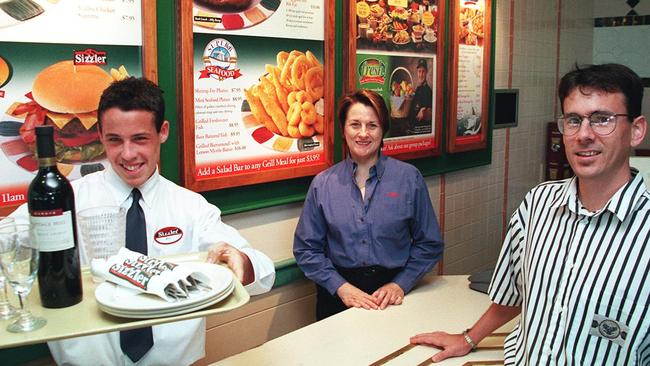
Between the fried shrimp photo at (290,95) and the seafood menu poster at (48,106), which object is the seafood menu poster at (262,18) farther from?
the seafood menu poster at (48,106)

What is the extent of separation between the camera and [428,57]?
12.5 ft

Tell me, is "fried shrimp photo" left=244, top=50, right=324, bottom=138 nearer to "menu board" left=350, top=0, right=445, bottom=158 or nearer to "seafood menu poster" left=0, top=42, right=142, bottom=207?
"menu board" left=350, top=0, right=445, bottom=158

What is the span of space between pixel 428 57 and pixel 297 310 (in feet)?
6.05

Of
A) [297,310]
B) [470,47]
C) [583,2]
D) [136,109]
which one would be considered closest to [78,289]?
[136,109]

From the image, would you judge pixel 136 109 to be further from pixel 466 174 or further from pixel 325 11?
pixel 466 174

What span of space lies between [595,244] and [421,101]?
239cm

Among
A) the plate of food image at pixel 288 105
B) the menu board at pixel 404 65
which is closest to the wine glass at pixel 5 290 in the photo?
the plate of food image at pixel 288 105

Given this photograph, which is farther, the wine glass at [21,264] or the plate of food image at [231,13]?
the plate of food image at [231,13]

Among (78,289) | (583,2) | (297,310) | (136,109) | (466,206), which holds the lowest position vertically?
(297,310)

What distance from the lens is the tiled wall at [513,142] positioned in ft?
14.4

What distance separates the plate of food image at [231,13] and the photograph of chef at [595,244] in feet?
4.95

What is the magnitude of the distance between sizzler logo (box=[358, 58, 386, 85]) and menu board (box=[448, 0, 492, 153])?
82cm

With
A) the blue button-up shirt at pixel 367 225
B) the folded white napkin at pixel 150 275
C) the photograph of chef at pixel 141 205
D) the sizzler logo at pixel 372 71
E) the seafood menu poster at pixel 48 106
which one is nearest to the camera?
the folded white napkin at pixel 150 275

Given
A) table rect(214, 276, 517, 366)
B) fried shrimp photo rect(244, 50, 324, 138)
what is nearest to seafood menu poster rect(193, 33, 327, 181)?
fried shrimp photo rect(244, 50, 324, 138)
